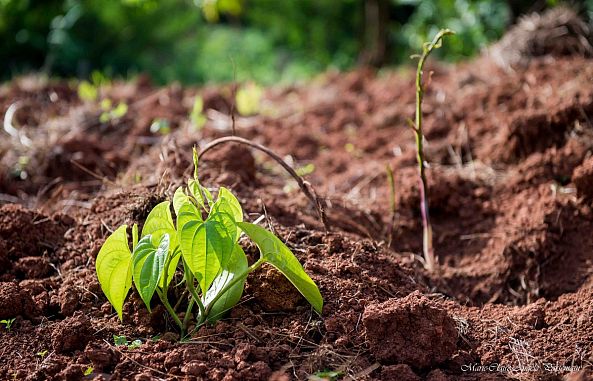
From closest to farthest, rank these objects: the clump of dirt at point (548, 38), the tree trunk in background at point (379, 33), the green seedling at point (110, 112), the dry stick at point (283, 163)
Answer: the dry stick at point (283, 163) → the green seedling at point (110, 112) → the clump of dirt at point (548, 38) → the tree trunk in background at point (379, 33)

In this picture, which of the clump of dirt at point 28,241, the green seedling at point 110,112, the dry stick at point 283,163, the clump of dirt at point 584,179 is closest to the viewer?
the dry stick at point 283,163

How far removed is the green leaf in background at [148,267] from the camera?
1.92 m

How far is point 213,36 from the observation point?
7.89 meters

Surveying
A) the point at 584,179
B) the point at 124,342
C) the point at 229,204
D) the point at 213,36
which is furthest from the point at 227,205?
the point at 213,36

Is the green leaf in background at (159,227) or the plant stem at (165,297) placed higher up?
the green leaf in background at (159,227)

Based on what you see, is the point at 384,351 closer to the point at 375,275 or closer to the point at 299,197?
the point at 375,275

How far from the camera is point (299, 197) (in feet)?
9.55

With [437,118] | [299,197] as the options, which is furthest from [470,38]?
[299,197]

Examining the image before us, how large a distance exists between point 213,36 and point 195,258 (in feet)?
20.7

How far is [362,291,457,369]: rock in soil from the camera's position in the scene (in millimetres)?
2025

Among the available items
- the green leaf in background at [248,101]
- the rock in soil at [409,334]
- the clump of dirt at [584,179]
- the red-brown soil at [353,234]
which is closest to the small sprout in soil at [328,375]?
the red-brown soil at [353,234]

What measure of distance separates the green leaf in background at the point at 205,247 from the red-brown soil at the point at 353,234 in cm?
24

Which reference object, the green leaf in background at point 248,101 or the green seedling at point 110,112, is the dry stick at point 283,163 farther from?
the green leaf in background at point 248,101

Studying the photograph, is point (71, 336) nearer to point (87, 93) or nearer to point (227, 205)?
point (227, 205)
